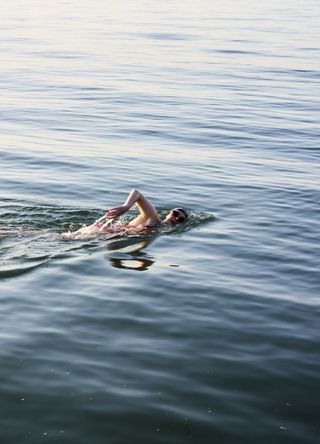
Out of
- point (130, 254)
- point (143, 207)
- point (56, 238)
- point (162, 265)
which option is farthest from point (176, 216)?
point (56, 238)

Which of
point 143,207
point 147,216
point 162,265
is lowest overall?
point 162,265

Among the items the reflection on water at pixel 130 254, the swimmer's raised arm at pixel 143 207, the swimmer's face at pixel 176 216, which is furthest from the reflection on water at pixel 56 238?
the swimmer's raised arm at pixel 143 207

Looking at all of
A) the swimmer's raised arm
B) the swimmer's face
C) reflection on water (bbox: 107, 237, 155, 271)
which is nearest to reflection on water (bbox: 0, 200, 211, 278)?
reflection on water (bbox: 107, 237, 155, 271)

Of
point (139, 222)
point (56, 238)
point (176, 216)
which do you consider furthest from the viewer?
point (176, 216)

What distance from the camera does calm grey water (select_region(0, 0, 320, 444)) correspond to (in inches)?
337

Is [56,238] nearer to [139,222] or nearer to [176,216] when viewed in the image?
[139,222]

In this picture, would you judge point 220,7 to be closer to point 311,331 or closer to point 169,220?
point 169,220

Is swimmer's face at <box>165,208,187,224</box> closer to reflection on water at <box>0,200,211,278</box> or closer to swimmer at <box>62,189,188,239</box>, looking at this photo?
swimmer at <box>62,189,188,239</box>

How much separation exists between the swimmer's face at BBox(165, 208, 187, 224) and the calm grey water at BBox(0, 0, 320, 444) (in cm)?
35

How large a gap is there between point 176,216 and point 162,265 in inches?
82.7

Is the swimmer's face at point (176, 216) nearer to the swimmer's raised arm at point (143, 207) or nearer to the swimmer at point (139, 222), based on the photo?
the swimmer at point (139, 222)

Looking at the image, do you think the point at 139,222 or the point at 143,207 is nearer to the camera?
the point at 143,207

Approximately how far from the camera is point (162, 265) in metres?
13.0

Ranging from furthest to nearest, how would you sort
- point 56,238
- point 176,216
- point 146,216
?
point 176,216
point 146,216
point 56,238
